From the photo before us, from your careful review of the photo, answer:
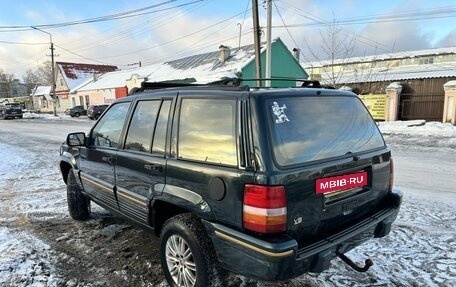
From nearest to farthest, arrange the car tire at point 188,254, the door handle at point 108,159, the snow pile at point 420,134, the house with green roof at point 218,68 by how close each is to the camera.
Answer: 1. the car tire at point 188,254
2. the door handle at point 108,159
3. the snow pile at point 420,134
4. the house with green roof at point 218,68

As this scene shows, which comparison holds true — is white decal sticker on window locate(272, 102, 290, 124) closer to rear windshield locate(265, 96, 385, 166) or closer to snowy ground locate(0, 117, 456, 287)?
rear windshield locate(265, 96, 385, 166)

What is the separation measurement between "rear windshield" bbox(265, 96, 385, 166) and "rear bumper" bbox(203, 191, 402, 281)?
57 cm

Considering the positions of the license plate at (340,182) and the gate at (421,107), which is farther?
the gate at (421,107)

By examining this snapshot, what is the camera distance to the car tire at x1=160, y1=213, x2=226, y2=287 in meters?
2.76

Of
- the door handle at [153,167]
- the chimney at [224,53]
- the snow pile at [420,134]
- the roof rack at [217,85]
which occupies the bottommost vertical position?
the snow pile at [420,134]

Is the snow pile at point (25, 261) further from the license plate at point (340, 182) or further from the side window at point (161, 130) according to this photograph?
the license plate at point (340, 182)

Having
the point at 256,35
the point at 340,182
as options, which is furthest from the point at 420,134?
the point at 340,182

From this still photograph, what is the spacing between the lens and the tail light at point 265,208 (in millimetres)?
2367

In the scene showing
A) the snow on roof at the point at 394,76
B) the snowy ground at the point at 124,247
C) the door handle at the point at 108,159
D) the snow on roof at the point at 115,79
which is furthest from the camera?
the snow on roof at the point at 115,79

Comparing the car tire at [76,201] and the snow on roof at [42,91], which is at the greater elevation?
the snow on roof at [42,91]

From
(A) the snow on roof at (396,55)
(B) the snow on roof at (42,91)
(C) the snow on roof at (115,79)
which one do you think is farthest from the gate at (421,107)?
(B) the snow on roof at (42,91)

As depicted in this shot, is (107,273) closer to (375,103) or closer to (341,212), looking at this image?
(341,212)

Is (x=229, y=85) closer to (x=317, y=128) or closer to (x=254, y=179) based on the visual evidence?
(x=317, y=128)

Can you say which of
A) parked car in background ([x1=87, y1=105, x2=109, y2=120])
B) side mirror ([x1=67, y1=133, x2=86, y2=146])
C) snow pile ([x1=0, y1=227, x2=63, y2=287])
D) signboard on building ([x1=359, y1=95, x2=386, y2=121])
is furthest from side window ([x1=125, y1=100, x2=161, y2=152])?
parked car in background ([x1=87, y1=105, x2=109, y2=120])
